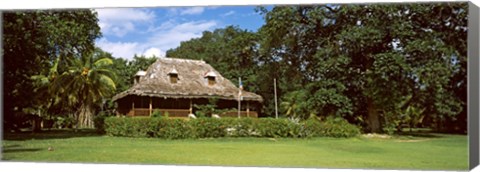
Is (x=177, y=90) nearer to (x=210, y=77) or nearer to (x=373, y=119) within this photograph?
(x=210, y=77)

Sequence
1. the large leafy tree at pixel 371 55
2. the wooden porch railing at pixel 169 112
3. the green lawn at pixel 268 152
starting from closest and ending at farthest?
the green lawn at pixel 268 152
the large leafy tree at pixel 371 55
the wooden porch railing at pixel 169 112

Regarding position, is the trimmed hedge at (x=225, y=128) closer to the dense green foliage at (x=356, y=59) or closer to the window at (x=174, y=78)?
the dense green foliage at (x=356, y=59)

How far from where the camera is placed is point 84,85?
12.7 meters

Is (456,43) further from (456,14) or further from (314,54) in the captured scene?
(314,54)

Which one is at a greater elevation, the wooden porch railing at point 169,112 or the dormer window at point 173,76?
the dormer window at point 173,76

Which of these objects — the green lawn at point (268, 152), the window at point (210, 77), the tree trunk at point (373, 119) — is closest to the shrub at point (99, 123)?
the green lawn at point (268, 152)

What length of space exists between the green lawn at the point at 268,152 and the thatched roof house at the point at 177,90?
2.51 feet

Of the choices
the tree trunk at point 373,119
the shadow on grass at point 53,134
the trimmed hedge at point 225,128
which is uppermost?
the tree trunk at point 373,119

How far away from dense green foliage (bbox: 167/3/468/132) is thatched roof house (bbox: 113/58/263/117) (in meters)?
0.34

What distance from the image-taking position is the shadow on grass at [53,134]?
11585mm

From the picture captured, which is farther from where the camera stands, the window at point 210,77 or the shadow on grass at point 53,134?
the shadow on grass at point 53,134

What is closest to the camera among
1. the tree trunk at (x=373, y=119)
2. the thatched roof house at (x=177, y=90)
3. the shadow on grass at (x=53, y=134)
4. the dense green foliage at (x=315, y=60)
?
the dense green foliage at (x=315, y=60)

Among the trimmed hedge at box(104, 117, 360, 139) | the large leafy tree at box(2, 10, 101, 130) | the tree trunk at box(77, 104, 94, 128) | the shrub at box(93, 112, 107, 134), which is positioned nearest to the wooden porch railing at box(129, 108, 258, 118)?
the trimmed hedge at box(104, 117, 360, 139)

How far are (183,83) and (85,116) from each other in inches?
89.2
